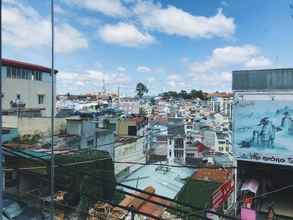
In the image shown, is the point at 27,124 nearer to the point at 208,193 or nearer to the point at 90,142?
the point at 90,142

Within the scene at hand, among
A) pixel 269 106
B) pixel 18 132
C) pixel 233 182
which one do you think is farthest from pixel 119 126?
pixel 269 106

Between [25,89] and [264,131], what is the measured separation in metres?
13.1

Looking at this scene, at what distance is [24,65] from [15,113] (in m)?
A: 3.93

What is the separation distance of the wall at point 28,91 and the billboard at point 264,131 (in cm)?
1129

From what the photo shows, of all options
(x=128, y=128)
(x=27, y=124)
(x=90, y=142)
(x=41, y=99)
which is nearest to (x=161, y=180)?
(x=90, y=142)

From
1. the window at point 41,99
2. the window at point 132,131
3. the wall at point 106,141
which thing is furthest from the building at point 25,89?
the window at point 132,131

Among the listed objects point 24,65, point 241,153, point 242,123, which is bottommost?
point 241,153

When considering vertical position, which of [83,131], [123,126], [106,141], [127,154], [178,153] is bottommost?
[178,153]

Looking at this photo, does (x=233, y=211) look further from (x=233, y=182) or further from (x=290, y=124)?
(x=290, y=124)

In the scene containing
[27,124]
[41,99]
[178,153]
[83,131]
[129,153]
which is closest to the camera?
[27,124]

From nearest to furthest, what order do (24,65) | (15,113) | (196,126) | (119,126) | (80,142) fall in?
1. (80,142)
2. (15,113)
3. (24,65)
4. (119,126)
5. (196,126)

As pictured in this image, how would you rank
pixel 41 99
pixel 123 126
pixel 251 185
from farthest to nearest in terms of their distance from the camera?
pixel 123 126, pixel 41 99, pixel 251 185

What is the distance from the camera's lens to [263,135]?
10.7m

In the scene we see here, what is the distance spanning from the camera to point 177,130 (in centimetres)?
2450
